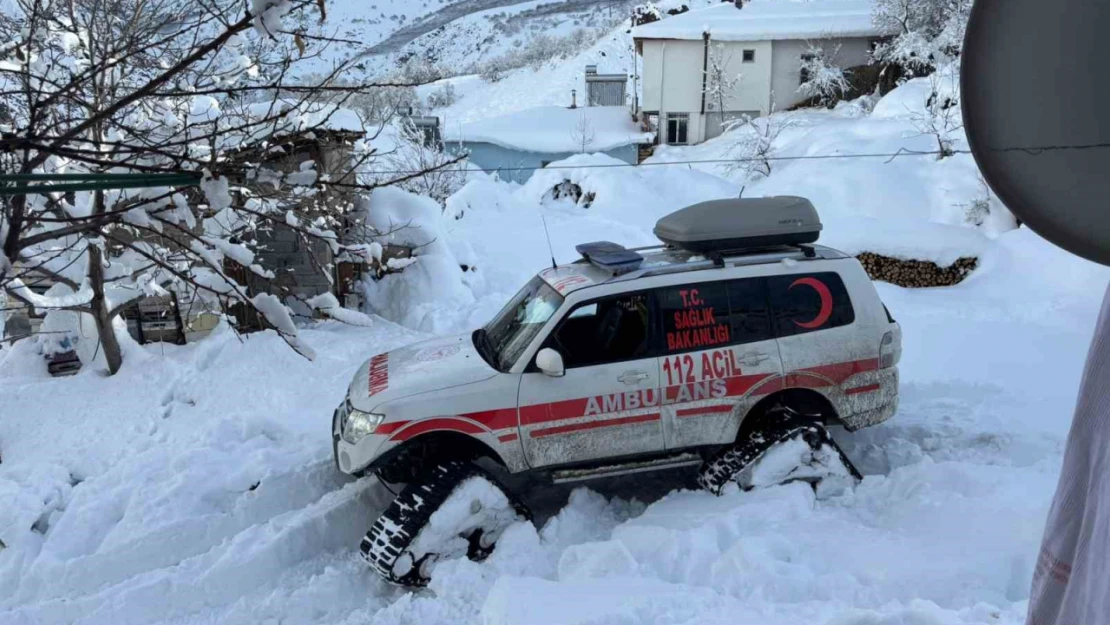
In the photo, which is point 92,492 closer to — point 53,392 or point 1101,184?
point 53,392

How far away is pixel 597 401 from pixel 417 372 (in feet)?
4.52

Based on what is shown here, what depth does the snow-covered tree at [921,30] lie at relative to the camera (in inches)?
1113

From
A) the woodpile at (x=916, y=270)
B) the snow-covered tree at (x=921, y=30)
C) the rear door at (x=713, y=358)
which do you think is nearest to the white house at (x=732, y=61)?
the snow-covered tree at (x=921, y=30)

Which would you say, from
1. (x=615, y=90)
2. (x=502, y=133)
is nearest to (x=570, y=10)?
(x=615, y=90)

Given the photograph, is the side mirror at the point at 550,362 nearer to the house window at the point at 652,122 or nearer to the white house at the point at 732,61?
the white house at the point at 732,61

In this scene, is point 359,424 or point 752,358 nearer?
point 359,424

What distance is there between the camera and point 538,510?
6414 mm

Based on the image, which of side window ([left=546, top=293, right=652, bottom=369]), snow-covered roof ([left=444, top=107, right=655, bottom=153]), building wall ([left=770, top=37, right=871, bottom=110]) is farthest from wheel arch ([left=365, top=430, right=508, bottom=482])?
building wall ([left=770, top=37, right=871, bottom=110])

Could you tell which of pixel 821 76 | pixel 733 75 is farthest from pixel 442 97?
pixel 821 76

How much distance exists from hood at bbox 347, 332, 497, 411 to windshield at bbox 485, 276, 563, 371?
0.17 m

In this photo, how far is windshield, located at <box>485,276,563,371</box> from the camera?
6.09m

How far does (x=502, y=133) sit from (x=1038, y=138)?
38.7m

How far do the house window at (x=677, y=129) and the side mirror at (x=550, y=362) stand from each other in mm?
33832

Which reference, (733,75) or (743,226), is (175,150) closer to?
(743,226)
